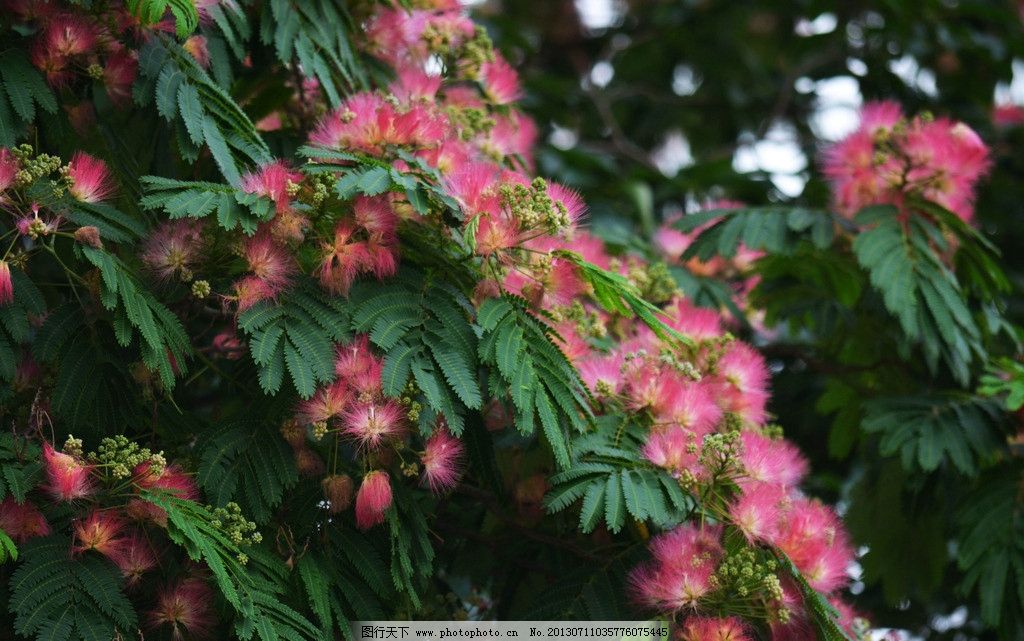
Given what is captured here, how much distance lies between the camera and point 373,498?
306 centimetres

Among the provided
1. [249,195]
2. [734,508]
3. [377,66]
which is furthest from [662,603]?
[377,66]

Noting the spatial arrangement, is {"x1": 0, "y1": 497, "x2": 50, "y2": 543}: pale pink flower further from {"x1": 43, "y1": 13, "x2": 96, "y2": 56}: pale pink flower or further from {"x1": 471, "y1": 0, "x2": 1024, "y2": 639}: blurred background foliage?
{"x1": 471, "y1": 0, "x2": 1024, "y2": 639}: blurred background foliage

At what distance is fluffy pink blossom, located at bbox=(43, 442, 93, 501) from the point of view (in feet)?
9.48

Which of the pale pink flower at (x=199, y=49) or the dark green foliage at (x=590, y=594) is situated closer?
→ the dark green foliage at (x=590, y=594)

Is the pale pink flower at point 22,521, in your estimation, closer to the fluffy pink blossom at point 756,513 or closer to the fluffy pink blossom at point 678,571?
the fluffy pink blossom at point 678,571

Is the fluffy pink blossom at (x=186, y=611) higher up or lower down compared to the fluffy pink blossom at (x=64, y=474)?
lower down

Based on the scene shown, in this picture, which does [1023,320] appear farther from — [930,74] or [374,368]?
[374,368]

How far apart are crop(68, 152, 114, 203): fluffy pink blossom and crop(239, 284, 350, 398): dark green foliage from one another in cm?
49

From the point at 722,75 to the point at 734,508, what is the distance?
470cm

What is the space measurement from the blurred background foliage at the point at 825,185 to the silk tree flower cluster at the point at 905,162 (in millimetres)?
301

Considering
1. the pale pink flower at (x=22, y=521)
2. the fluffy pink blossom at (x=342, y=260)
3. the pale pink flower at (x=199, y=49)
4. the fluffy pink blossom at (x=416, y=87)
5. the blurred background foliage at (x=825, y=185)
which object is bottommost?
the blurred background foliage at (x=825, y=185)

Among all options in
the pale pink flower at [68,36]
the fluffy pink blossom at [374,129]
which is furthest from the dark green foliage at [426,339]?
the pale pink flower at [68,36]

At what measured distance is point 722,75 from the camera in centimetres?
758

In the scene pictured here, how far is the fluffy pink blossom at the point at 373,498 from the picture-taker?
10.0 feet
